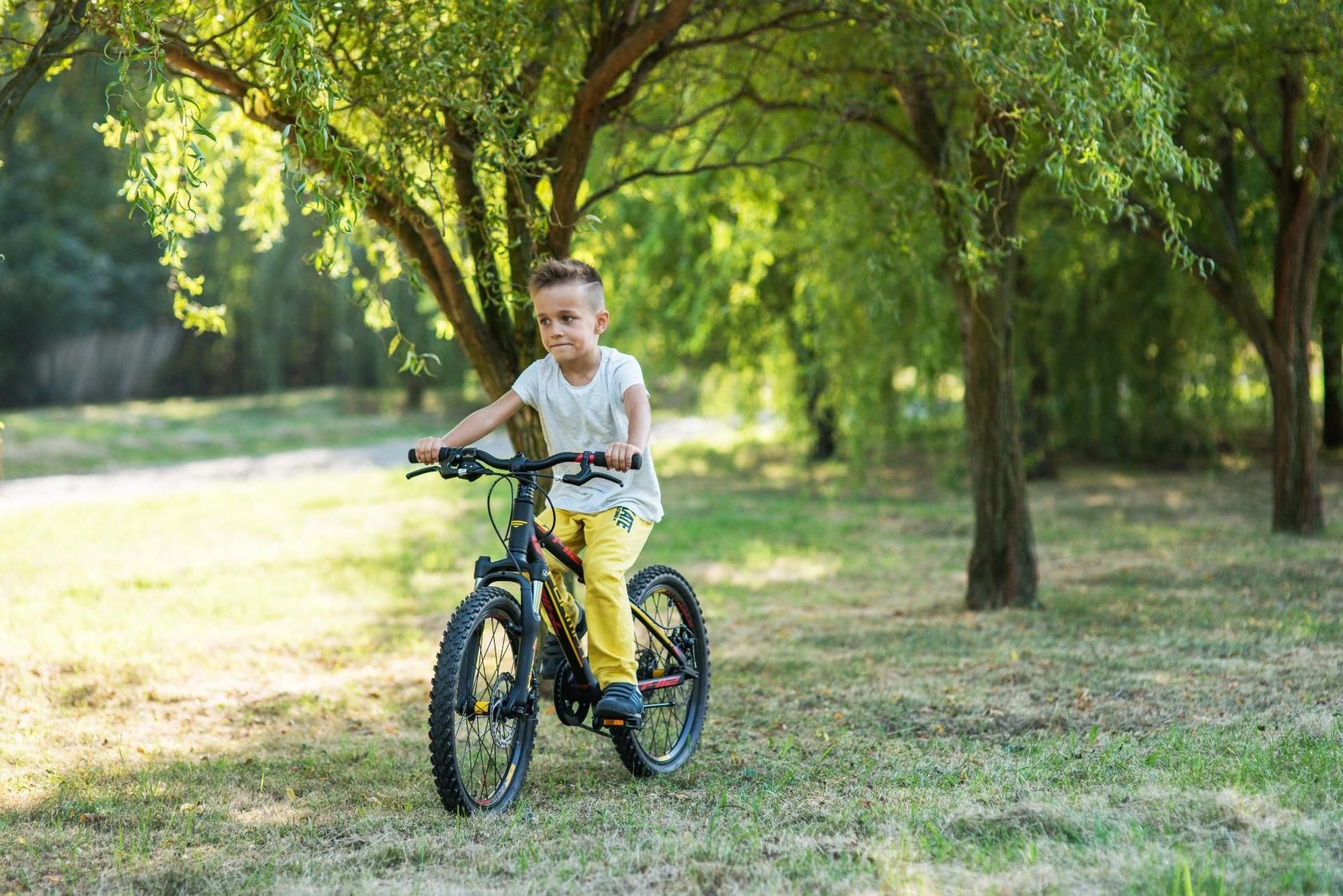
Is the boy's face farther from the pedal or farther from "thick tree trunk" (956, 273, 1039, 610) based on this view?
"thick tree trunk" (956, 273, 1039, 610)

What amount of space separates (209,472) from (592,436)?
1618 cm

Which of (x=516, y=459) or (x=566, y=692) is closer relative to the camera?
(x=516, y=459)

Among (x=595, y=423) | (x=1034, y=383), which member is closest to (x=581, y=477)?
(x=595, y=423)

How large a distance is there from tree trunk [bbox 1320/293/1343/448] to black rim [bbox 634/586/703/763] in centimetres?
1218

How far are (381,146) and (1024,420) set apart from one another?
463 inches

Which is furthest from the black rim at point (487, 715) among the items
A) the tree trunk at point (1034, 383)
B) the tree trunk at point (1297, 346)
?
the tree trunk at point (1034, 383)

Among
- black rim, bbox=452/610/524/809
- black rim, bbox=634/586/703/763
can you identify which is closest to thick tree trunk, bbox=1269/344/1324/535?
black rim, bbox=634/586/703/763

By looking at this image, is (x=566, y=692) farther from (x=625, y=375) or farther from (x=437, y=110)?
(x=437, y=110)

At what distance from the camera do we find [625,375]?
4430 millimetres

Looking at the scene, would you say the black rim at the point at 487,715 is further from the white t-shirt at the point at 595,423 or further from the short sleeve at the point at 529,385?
the short sleeve at the point at 529,385

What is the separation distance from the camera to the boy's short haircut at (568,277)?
435 cm

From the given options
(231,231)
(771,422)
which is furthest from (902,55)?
(231,231)

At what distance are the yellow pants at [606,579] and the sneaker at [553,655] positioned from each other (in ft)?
0.24

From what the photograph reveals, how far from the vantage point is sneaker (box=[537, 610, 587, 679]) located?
14.9 ft
